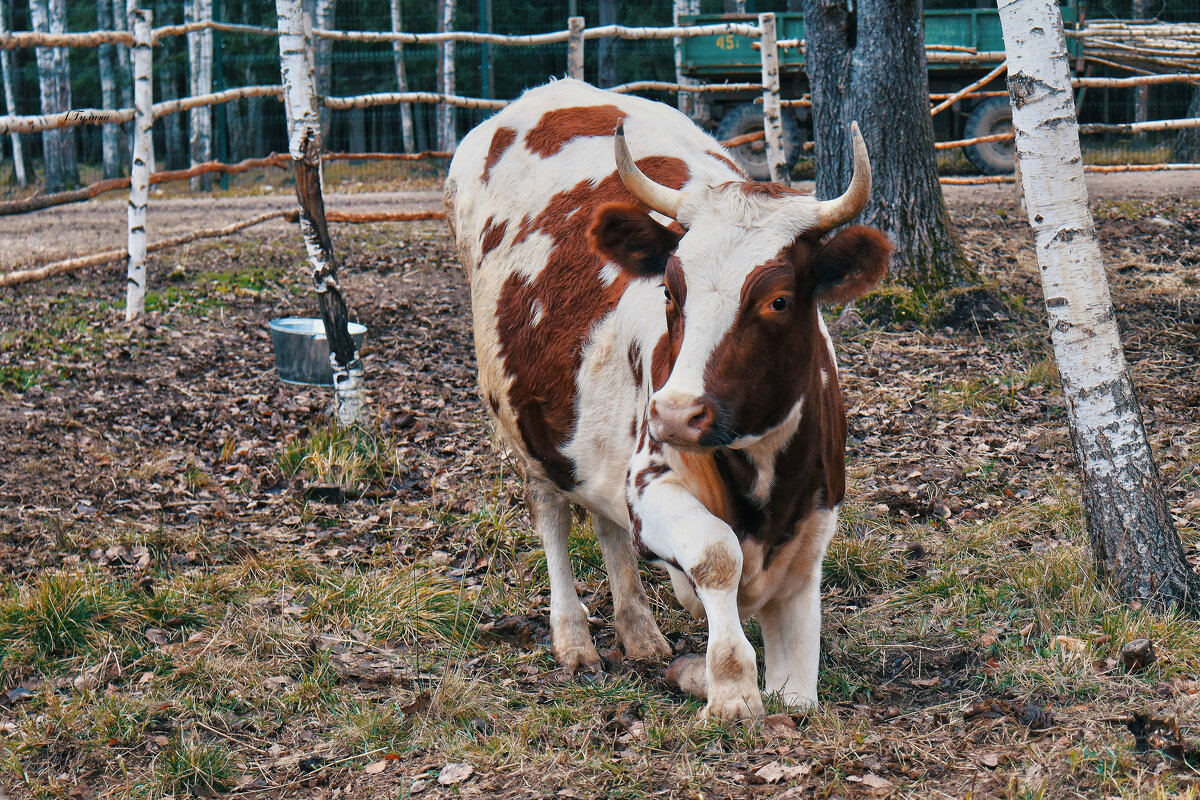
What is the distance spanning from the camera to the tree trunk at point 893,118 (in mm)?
7148

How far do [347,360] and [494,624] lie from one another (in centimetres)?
226

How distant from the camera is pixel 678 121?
431 cm

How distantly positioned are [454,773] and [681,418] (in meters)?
1.11

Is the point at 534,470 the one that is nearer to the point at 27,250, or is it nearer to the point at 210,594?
the point at 210,594

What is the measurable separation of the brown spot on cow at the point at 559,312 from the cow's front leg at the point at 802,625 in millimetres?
854

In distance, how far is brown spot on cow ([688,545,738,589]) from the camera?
10.0ft

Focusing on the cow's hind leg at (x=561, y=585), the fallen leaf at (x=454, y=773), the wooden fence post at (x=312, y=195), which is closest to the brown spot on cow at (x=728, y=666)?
the fallen leaf at (x=454, y=773)

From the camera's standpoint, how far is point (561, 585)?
4.07 m

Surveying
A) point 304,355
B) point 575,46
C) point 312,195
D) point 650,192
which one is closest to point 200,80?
point 575,46

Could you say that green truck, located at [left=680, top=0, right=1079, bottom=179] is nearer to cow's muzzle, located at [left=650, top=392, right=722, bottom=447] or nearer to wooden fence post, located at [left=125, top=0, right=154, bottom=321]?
wooden fence post, located at [left=125, top=0, right=154, bottom=321]

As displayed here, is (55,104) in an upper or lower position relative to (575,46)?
lower

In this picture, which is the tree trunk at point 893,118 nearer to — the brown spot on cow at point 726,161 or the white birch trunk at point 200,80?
the brown spot on cow at point 726,161

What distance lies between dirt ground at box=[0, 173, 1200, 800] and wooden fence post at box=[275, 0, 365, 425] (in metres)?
0.33

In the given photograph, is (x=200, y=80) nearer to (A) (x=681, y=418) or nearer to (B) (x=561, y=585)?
(B) (x=561, y=585)
